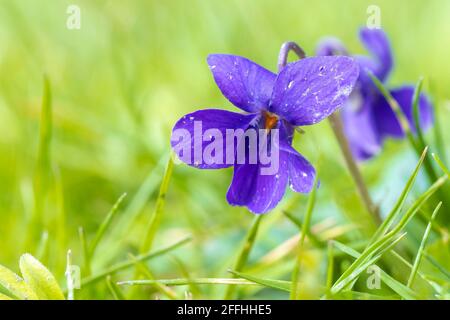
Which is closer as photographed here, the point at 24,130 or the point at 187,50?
the point at 24,130

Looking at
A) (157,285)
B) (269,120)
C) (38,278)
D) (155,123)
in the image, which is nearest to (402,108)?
(269,120)

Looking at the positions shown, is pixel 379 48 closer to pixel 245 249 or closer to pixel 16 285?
pixel 245 249

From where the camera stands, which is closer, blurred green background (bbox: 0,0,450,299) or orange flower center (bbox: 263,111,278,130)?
orange flower center (bbox: 263,111,278,130)

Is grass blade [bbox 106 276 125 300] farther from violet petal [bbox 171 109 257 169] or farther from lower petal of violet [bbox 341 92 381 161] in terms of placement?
lower petal of violet [bbox 341 92 381 161]

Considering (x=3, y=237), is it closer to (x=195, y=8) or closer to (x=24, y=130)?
(x=24, y=130)

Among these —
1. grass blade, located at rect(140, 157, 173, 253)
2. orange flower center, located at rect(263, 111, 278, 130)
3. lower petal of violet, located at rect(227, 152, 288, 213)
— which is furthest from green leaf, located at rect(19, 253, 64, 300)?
orange flower center, located at rect(263, 111, 278, 130)

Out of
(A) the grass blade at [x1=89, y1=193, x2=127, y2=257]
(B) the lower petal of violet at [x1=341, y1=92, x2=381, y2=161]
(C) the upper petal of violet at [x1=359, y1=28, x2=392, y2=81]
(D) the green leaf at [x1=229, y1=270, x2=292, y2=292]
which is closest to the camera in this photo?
(D) the green leaf at [x1=229, y1=270, x2=292, y2=292]
